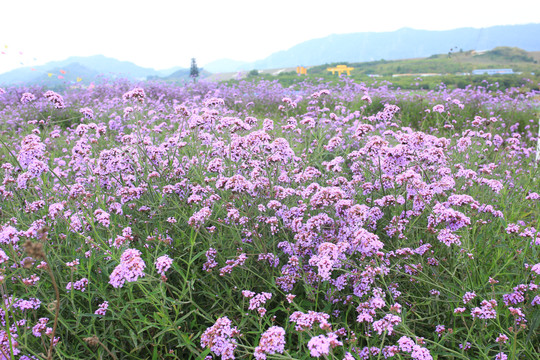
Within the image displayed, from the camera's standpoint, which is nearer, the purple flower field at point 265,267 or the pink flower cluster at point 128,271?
the pink flower cluster at point 128,271

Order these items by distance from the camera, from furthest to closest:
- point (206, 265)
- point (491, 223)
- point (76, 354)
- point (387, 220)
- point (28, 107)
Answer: point (28, 107), point (491, 223), point (387, 220), point (206, 265), point (76, 354)

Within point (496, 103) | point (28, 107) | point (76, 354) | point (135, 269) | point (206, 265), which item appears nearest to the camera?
point (135, 269)

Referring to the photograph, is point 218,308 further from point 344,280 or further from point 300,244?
point 344,280

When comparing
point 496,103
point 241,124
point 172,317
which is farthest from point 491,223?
point 496,103

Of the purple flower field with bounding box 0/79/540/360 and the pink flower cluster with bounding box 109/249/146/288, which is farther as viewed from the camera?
the purple flower field with bounding box 0/79/540/360

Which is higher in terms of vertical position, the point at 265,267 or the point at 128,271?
the point at 128,271

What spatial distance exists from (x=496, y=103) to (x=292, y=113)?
19.6ft

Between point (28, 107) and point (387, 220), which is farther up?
point (28, 107)

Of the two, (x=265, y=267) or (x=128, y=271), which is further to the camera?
(x=265, y=267)

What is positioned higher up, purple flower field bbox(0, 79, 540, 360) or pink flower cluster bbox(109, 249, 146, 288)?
pink flower cluster bbox(109, 249, 146, 288)

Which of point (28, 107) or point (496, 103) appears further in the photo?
point (28, 107)

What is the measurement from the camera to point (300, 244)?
2533mm

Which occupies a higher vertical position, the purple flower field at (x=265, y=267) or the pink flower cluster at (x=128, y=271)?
the pink flower cluster at (x=128, y=271)

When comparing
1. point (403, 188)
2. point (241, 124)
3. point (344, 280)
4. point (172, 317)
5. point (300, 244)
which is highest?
point (241, 124)
